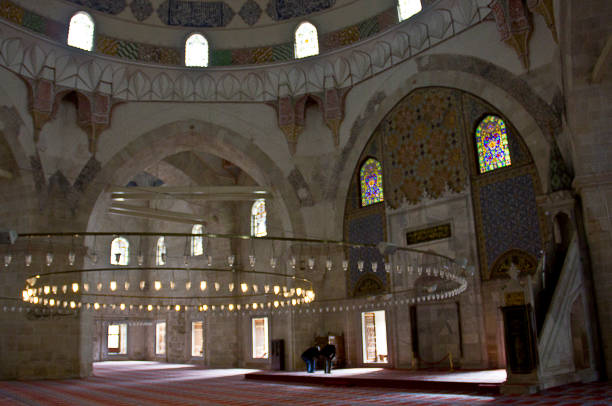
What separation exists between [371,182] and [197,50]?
633 centimetres

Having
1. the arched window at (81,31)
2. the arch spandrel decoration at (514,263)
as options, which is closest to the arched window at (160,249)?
the arched window at (81,31)

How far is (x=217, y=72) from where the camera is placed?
15.5 m

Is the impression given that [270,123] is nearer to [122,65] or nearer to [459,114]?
[122,65]

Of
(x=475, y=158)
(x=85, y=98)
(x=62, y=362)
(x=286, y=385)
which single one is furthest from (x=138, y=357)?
(x=475, y=158)

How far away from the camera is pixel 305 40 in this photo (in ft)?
50.9

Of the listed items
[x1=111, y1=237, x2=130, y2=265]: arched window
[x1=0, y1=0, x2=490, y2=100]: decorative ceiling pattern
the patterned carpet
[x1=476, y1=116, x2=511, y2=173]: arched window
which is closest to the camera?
the patterned carpet

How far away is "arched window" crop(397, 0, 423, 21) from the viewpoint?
13.6m

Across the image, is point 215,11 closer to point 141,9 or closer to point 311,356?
point 141,9

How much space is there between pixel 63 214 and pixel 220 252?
6246mm

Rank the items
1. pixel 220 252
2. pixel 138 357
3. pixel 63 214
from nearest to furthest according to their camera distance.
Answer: pixel 63 214 → pixel 220 252 → pixel 138 357

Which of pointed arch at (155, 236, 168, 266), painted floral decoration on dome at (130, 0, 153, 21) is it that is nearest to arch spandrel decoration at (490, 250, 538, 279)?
painted floral decoration on dome at (130, 0, 153, 21)

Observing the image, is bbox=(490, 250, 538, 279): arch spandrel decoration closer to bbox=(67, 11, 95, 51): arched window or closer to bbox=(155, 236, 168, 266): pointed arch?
bbox=(67, 11, 95, 51): arched window

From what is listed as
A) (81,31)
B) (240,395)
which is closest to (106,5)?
Answer: (81,31)

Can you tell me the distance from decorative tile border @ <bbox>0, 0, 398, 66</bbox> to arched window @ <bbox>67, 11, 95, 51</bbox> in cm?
20
